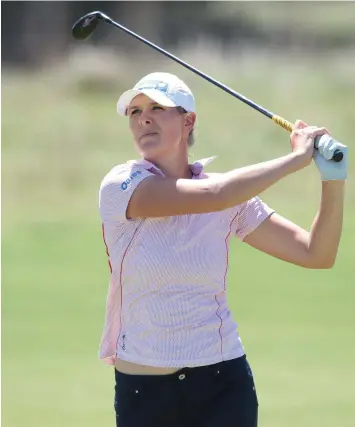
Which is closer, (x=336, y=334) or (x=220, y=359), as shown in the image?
(x=220, y=359)

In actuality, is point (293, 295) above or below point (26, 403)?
above

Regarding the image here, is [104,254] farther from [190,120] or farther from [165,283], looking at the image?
[165,283]

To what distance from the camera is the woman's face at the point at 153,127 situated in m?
3.49

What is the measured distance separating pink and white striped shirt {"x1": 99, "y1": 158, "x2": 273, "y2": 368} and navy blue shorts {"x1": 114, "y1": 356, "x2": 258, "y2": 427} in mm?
42

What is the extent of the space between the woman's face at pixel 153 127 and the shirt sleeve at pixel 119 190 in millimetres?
87

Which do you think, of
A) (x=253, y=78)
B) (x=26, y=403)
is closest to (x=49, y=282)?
(x=26, y=403)

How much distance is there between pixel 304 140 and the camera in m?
3.39

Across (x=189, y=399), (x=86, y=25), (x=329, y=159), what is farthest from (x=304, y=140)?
(x=86, y=25)

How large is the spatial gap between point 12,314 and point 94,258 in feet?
8.55

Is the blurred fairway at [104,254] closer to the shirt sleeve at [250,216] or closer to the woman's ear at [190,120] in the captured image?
the shirt sleeve at [250,216]

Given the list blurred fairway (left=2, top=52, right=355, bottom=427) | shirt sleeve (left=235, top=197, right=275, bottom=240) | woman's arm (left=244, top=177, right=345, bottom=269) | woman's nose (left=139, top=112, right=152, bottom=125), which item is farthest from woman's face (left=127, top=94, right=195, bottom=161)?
blurred fairway (left=2, top=52, right=355, bottom=427)

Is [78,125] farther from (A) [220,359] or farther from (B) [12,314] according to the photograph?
(A) [220,359]

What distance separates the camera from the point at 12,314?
9406 millimetres

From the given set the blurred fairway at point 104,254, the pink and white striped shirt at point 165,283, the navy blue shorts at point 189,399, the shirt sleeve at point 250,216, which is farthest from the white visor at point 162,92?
the blurred fairway at point 104,254
